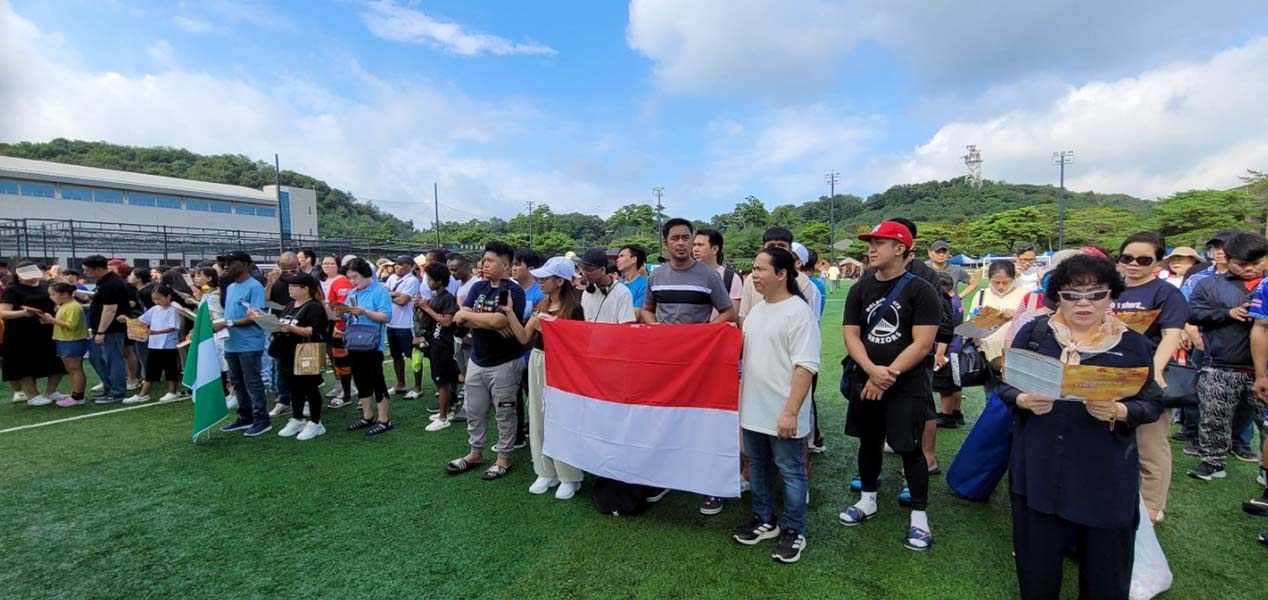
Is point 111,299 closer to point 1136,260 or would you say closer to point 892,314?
point 892,314

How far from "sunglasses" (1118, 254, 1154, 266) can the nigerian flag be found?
750 centimetres

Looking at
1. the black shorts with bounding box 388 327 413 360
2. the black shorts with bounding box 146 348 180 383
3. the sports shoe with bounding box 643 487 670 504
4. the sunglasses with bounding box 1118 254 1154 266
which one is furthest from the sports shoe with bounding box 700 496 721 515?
the black shorts with bounding box 146 348 180 383

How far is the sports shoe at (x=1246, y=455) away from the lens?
4.46 meters

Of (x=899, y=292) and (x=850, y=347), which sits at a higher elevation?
(x=899, y=292)

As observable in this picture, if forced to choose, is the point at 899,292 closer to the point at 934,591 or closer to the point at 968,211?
the point at 934,591

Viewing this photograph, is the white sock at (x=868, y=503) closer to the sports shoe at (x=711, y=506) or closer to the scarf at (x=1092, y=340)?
the sports shoe at (x=711, y=506)

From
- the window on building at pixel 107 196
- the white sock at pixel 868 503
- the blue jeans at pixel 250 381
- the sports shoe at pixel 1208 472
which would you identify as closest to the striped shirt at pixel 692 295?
the white sock at pixel 868 503

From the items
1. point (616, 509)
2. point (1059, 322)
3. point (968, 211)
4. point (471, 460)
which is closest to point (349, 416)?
point (471, 460)

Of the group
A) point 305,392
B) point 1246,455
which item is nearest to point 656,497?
point 305,392

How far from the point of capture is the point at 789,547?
10.1 ft

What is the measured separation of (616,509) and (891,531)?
175cm

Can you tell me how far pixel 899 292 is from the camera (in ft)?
9.99

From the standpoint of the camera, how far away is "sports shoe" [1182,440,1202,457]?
462 centimetres

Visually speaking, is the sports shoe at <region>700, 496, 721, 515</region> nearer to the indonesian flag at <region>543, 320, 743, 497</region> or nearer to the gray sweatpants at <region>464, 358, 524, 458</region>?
the indonesian flag at <region>543, 320, 743, 497</region>
